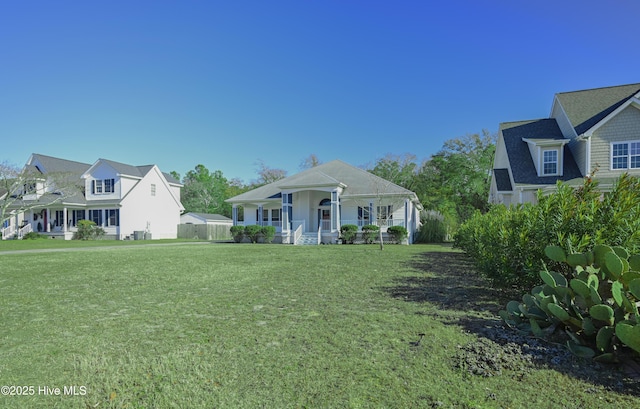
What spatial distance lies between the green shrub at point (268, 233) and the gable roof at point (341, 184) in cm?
257

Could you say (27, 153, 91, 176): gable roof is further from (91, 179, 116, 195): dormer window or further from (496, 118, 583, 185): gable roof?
(496, 118, 583, 185): gable roof

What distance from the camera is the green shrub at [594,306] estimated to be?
318 centimetres

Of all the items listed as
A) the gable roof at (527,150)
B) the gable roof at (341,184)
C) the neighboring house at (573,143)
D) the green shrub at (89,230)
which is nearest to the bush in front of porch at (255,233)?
the gable roof at (341,184)

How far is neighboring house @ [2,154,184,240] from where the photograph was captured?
31.2m

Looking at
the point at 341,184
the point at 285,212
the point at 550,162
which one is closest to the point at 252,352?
Result: the point at 341,184

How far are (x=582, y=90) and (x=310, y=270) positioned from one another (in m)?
22.3

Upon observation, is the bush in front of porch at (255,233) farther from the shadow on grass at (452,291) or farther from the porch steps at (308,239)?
the shadow on grass at (452,291)

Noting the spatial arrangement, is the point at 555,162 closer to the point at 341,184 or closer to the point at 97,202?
the point at 341,184

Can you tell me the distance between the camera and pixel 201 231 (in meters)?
36.5

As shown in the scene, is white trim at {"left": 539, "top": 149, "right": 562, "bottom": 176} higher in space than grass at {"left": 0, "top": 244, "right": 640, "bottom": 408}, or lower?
higher

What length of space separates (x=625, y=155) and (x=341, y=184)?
617 inches

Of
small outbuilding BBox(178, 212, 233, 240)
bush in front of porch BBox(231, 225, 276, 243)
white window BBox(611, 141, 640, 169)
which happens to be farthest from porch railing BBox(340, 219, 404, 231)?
small outbuilding BBox(178, 212, 233, 240)

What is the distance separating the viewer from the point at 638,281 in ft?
10.2

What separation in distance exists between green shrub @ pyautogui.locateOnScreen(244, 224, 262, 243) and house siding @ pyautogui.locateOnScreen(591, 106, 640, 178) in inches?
806
